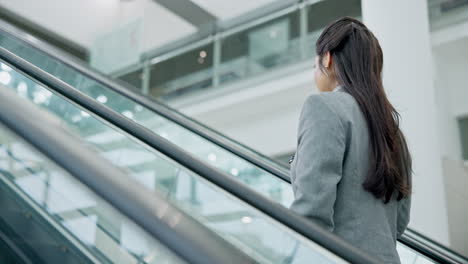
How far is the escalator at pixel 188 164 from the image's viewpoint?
1.60 metres

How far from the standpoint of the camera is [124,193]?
1.33 metres

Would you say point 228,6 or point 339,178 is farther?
point 228,6

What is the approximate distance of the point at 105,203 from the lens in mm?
1407

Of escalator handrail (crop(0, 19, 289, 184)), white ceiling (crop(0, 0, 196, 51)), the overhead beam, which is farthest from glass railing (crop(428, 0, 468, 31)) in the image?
white ceiling (crop(0, 0, 196, 51))

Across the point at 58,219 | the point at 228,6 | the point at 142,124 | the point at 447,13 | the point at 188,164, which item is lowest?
the point at 228,6

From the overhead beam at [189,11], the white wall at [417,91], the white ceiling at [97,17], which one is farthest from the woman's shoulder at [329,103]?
the white ceiling at [97,17]

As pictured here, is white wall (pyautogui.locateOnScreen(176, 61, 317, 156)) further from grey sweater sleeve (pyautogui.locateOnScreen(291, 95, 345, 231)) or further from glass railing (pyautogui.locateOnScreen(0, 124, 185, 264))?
grey sweater sleeve (pyautogui.locateOnScreen(291, 95, 345, 231))

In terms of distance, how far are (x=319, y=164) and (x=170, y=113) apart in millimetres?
2454

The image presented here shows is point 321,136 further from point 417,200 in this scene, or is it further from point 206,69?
point 206,69

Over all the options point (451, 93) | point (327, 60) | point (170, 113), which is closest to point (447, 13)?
point (451, 93)

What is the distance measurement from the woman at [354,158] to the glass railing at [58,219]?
1.64ft

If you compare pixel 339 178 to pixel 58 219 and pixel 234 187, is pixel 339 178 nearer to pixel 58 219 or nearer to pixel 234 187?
pixel 234 187

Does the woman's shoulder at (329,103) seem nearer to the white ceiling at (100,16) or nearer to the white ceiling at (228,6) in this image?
the white ceiling at (228,6)

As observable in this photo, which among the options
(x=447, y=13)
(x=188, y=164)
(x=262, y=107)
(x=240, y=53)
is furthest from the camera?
(x=240, y=53)
